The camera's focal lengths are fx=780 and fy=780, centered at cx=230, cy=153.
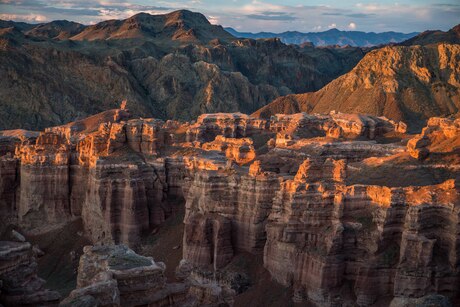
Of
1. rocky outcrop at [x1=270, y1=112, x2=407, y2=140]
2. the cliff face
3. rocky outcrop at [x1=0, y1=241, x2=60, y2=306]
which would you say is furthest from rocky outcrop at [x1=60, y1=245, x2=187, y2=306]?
the cliff face

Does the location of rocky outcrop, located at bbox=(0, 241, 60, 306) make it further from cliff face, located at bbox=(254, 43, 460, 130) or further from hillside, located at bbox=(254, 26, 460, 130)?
hillside, located at bbox=(254, 26, 460, 130)

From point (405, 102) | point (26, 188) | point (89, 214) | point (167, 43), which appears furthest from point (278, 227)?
point (167, 43)

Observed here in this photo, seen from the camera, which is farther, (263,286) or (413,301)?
(263,286)

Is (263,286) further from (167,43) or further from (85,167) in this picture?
(167,43)

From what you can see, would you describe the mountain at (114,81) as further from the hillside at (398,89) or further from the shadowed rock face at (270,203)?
the shadowed rock face at (270,203)

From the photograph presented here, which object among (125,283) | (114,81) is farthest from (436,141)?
(114,81)

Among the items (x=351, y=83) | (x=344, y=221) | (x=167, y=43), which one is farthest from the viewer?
(x=167, y=43)

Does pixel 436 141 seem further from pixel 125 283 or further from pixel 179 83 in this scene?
pixel 179 83
